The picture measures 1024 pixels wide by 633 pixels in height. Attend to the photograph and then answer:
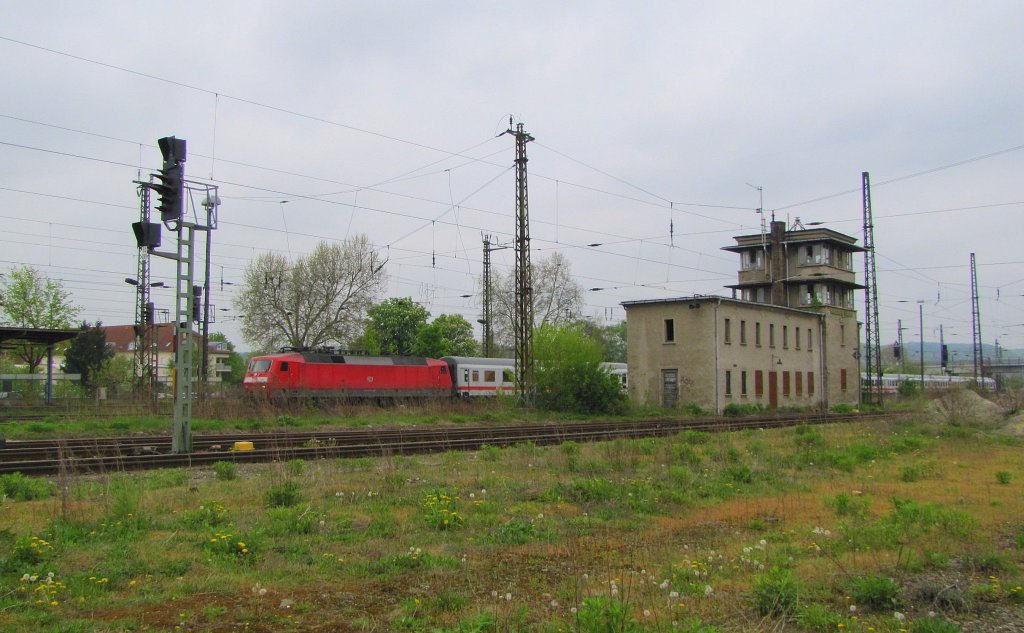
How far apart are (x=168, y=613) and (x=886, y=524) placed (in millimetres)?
7943

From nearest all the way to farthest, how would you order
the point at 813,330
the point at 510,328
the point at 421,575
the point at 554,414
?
the point at 421,575, the point at 554,414, the point at 813,330, the point at 510,328

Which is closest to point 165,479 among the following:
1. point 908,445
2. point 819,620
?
point 819,620

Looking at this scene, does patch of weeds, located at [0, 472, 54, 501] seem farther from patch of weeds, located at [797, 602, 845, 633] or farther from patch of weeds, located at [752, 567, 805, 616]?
patch of weeds, located at [797, 602, 845, 633]

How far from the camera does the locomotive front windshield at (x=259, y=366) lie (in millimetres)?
36656

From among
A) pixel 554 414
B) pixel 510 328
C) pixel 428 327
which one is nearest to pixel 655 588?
pixel 554 414

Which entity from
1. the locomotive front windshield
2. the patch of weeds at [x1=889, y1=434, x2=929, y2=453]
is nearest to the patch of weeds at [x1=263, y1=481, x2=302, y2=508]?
the patch of weeds at [x1=889, y1=434, x2=929, y2=453]

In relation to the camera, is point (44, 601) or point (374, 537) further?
point (374, 537)

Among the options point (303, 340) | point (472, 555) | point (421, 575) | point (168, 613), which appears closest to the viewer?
point (168, 613)

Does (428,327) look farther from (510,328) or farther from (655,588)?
(655,588)

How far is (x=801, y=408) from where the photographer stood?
48.7 metres

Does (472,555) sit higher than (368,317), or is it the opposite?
(368,317)

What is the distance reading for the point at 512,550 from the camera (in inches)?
329

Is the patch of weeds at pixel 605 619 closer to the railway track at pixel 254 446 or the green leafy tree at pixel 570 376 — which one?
the railway track at pixel 254 446

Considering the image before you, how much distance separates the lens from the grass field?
19.6 ft
